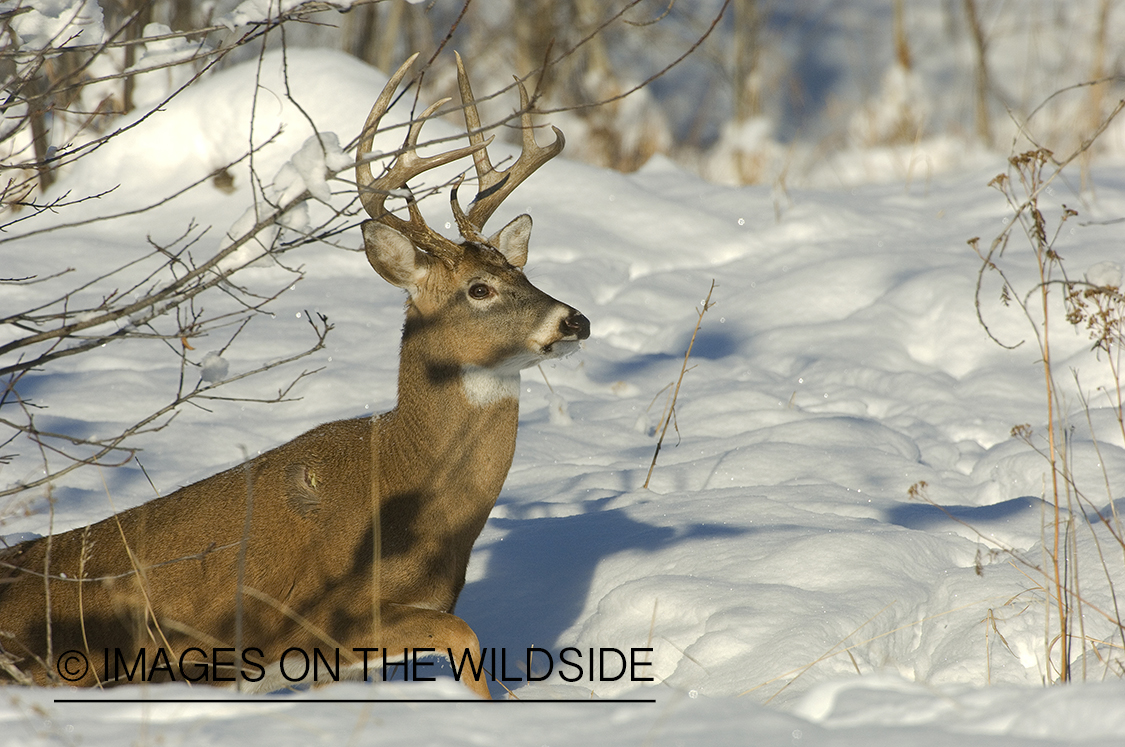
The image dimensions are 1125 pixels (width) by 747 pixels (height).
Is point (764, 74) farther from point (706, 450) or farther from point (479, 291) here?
point (479, 291)

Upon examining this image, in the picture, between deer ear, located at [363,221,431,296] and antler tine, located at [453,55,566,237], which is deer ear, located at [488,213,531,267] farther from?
deer ear, located at [363,221,431,296]

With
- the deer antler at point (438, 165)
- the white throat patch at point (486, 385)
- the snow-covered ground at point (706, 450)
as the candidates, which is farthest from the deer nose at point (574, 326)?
the snow-covered ground at point (706, 450)

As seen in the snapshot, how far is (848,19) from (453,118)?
12810mm

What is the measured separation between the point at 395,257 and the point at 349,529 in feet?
3.02

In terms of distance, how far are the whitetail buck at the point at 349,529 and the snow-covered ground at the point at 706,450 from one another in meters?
0.41

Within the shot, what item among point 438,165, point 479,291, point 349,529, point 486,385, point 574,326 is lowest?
point 349,529

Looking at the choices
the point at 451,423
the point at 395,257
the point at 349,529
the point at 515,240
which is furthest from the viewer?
the point at 515,240

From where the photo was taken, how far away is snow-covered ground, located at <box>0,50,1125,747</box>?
2186 millimetres

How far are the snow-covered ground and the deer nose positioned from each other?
0.93 m

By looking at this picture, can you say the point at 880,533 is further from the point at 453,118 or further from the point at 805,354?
the point at 453,118

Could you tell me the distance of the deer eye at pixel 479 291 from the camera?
3.70 metres

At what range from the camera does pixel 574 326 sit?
3.58m

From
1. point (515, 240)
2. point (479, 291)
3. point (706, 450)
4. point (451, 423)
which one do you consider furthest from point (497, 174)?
point (706, 450)

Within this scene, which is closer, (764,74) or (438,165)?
(438,165)
